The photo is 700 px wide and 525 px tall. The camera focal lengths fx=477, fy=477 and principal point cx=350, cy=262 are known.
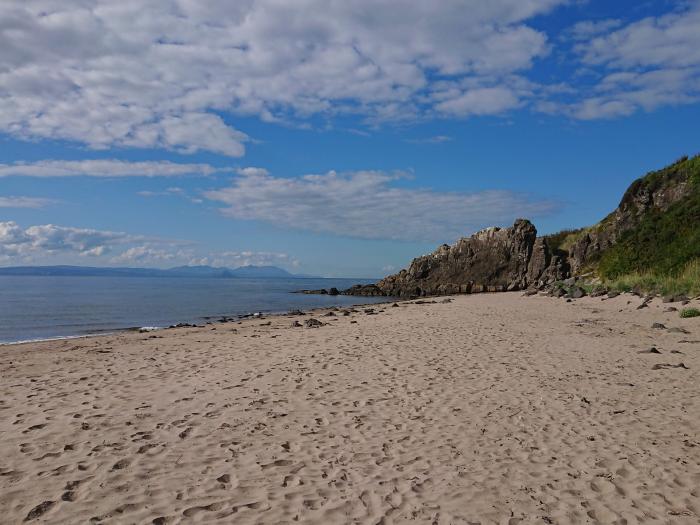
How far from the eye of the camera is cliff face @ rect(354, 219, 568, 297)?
53594mm

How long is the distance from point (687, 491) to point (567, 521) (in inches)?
71.0

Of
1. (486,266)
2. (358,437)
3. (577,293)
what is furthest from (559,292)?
(358,437)

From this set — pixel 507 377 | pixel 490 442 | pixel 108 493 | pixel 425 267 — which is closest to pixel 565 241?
pixel 425 267

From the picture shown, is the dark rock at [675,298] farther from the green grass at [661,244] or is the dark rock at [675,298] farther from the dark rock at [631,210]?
the dark rock at [631,210]

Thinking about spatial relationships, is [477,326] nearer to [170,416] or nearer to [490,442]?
[490,442]

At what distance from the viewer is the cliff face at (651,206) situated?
3412cm

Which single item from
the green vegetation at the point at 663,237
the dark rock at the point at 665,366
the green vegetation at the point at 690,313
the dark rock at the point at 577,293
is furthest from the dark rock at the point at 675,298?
the dark rock at the point at 665,366

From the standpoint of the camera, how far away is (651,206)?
124 ft

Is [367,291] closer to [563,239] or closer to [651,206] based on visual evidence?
[563,239]

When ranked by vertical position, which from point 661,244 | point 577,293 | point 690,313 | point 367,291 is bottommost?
point 690,313

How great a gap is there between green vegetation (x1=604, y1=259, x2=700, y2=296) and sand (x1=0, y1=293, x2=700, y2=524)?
12.1 meters

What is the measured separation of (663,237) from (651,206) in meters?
6.29

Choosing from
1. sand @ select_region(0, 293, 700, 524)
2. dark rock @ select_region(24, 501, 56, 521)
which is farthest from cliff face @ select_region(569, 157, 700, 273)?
dark rock @ select_region(24, 501, 56, 521)

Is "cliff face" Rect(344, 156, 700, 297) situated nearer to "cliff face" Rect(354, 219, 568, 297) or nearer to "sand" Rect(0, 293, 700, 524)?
"cliff face" Rect(354, 219, 568, 297)
